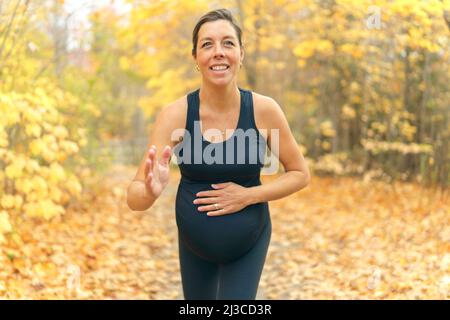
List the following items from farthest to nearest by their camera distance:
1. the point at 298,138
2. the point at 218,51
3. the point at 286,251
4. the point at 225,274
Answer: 1. the point at 298,138
2. the point at 286,251
3. the point at 225,274
4. the point at 218,51

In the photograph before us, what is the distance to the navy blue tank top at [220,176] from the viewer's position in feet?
7.21

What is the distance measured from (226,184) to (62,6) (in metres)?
4.90

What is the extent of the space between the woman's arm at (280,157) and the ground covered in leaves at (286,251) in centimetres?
235

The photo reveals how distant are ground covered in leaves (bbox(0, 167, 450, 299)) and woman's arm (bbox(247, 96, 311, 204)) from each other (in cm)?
235

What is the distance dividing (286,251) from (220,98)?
440 cm

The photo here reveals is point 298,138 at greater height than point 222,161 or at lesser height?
greater

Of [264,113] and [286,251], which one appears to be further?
[286,251]

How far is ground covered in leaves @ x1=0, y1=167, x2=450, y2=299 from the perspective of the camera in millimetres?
4668

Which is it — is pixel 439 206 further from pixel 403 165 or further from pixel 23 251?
pixel 23 251

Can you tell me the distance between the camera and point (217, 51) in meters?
2.19

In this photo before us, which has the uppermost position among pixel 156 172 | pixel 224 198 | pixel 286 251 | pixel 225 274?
pixel 156 172

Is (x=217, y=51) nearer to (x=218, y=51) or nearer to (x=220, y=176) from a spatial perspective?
(x=218, y=51)

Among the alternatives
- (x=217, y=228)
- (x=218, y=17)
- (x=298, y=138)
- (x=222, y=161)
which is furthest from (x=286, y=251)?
(x=298, y=138)

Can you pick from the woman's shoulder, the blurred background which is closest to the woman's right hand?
the woman's shoulder
